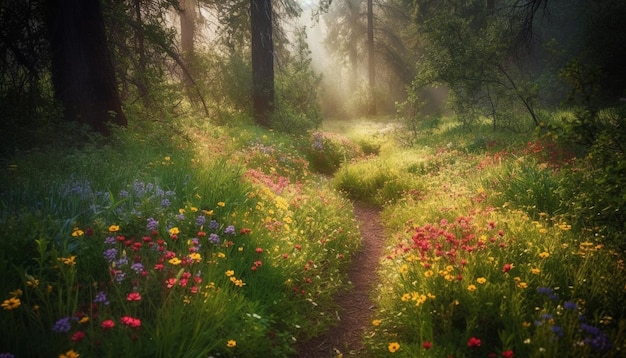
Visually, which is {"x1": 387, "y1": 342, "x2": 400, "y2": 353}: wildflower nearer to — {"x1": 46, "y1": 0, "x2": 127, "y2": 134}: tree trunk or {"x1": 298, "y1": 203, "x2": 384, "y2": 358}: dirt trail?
{"x1": 298, "y1": 203, "x2": 384, "y2": 358}: dirt trail

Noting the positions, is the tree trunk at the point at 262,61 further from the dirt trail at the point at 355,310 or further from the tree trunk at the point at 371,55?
the tree trunk at the point at 371,55

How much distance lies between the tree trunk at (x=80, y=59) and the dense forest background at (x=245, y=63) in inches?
0.8

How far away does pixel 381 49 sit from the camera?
104ft

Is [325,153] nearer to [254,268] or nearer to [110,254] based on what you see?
[254,268]

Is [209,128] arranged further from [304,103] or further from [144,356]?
[144,356]

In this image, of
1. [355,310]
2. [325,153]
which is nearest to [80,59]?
[355,310]

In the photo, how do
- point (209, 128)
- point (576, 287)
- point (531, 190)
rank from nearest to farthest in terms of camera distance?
point (576, 287) → point (531, 190) → point (209, 128)

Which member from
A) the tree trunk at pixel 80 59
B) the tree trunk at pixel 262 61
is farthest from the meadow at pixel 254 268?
the tree trunk at pixel 262 61

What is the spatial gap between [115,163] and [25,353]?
13.7 feet

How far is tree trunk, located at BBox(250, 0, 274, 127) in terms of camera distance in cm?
1382

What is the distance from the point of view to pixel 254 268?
3.75 meters

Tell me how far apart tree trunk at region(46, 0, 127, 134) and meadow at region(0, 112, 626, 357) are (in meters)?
1.14

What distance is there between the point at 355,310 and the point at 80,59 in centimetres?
733

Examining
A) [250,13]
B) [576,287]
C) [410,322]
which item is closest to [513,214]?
[576,287]
